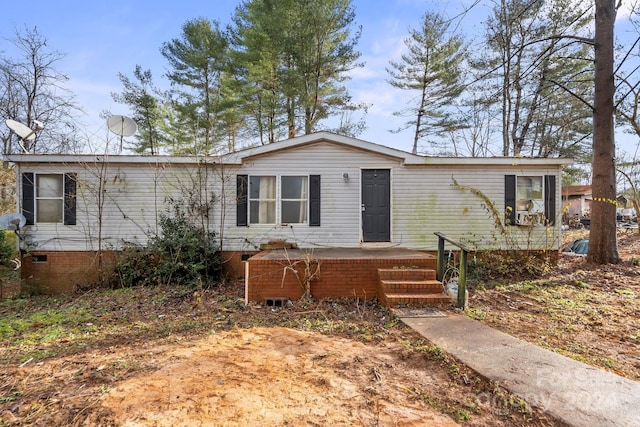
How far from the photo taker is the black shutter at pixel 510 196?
7.73 meters

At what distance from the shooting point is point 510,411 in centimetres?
221

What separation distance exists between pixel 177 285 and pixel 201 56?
11.8 meters

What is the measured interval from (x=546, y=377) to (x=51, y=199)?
9833 millimetres

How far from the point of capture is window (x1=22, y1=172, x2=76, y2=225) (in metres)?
7.33

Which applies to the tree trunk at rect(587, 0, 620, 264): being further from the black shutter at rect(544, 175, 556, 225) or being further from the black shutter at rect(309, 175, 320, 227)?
the black shutter at rect(309, 175, 320, 227)

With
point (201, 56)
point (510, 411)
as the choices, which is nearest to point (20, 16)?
point (201, 56)

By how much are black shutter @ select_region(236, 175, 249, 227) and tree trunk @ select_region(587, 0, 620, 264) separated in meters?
8.76

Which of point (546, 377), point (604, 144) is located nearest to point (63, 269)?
point (546, 377)

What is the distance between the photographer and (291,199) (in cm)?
772

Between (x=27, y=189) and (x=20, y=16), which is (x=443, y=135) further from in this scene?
(x=20, y=16)

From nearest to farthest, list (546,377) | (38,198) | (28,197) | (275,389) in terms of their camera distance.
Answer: (275,389) → (546,377) → (28,197) → (38,198)

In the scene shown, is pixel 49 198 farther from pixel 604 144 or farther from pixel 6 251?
pixel 604 144

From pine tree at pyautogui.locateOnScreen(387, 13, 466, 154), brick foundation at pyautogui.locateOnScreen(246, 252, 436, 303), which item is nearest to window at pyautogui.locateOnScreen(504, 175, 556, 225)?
brick foundation at pyautogui.locateOnScreen(246, 252, 436, 303)

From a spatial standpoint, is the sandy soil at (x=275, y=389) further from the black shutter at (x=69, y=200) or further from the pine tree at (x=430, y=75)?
the pine tree at (x=430, y=75)
